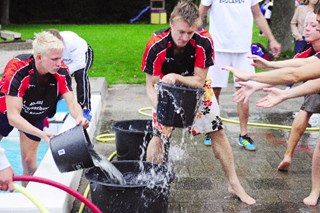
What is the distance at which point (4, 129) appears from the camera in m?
4.70

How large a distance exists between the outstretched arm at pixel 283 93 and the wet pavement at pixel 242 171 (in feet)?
4.06

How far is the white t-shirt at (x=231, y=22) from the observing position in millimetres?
6039

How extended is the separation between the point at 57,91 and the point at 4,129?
1.91 feet

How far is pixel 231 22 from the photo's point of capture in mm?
6074

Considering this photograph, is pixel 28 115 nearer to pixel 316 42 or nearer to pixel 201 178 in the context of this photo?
pixel 201 178

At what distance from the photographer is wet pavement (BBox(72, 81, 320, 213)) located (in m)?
4.54

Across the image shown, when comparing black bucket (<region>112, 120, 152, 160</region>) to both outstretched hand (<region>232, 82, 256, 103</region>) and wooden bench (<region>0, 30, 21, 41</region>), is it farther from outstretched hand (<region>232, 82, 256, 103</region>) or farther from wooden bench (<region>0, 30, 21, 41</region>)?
wooden bench (<region>0, 30, 21, 41</region>)

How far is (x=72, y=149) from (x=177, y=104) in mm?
841

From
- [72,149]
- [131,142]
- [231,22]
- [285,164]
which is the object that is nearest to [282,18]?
[231,22]

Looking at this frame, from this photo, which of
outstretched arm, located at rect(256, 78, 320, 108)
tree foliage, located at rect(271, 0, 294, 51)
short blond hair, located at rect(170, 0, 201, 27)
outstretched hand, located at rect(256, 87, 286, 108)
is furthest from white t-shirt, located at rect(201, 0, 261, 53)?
tree foliage, located at rect(271, 0, 294, 51)

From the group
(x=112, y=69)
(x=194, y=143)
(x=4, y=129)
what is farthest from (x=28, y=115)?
(x=112, y=69)

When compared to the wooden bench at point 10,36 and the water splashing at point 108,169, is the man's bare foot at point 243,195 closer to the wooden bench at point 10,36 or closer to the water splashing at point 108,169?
the water splashing at point 108,169

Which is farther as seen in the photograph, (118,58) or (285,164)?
(118,58)

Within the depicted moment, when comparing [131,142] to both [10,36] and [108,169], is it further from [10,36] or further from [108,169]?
[10,36]
